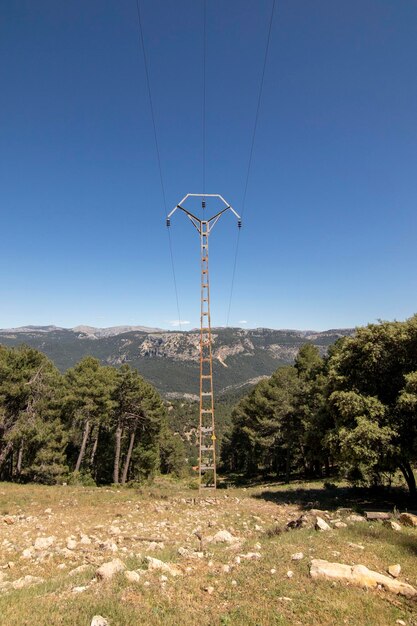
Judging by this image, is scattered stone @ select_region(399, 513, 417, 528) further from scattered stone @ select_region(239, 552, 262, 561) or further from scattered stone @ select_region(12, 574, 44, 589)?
scattered stone @ select_region(12, 574, 44, 589)

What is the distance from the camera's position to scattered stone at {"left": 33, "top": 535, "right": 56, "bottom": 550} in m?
11.3

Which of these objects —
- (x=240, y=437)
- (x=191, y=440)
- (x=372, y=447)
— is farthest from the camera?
(x=191, y=440)

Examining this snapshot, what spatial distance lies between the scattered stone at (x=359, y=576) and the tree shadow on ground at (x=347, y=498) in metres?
9.58

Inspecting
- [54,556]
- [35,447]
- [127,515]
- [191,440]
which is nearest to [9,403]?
[35,447]

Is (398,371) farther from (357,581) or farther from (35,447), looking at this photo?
(35,447)

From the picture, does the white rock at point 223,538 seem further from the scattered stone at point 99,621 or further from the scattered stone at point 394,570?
the scattered stone at point 99,621

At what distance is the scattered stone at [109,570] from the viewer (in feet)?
25.8

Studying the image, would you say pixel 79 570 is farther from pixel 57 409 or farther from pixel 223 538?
pixel 57 409

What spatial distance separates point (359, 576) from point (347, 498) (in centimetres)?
1467

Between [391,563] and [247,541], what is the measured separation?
15.7 ft

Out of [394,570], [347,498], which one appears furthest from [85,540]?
[347,498]

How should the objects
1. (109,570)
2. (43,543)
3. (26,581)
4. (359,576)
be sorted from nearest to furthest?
1. (359,576)
2. (109,570)
3. (26,581)
4. (43,543)

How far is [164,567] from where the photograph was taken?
27.5ft

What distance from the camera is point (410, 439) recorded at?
1605cm
